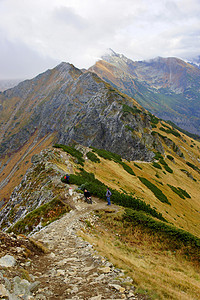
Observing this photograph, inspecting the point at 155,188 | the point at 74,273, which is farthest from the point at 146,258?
the point at 155,188

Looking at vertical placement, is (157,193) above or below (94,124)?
below

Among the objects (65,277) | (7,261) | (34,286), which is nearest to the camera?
(34,286)

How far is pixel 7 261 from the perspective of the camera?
704 centimetres

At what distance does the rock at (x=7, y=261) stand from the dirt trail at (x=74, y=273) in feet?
2.83

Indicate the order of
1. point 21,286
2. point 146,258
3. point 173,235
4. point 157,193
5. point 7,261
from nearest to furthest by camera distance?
point 21,286, point 7,261, point 146,258, point 173,235, point 157,193

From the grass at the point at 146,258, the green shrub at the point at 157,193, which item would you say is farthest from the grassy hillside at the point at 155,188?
the grass at the point at 146,258

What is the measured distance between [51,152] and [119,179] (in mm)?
14451

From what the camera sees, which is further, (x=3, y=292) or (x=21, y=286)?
(x=21, y=286)

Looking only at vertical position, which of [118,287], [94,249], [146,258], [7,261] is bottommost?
[146,258]

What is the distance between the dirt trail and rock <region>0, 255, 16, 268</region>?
86 centimetres

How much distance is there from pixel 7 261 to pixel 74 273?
2.78 m

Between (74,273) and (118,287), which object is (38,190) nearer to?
(74,273)

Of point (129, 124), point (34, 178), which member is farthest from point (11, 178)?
point (34, 178)

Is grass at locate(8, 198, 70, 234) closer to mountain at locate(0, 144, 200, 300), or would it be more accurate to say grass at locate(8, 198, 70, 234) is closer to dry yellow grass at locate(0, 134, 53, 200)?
mountain at locate(0, 144, 200, 300)
